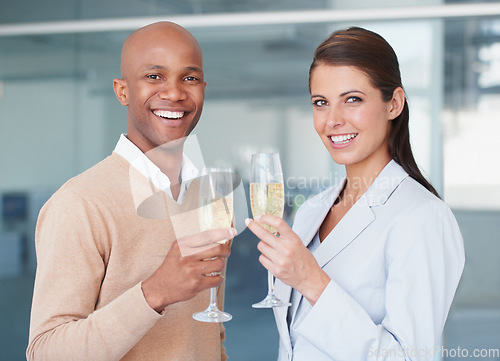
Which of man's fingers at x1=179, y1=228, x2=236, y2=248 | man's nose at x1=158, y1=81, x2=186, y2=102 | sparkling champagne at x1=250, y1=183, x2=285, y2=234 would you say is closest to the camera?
man's fingers at x1=179, y1=228, x2=236, y2=248

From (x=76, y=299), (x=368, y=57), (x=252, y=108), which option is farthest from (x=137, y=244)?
(x=252, y=108)

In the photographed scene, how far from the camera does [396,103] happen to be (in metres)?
2.06

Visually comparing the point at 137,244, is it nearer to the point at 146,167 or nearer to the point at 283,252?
the point at 146,167

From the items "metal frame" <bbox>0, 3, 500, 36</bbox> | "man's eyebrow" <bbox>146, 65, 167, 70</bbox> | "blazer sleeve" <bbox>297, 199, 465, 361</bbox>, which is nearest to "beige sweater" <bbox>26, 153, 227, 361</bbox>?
"man's eyebrow" <bbox>146, 65, 167, 70</bbox>

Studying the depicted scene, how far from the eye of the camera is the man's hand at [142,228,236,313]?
153 cm

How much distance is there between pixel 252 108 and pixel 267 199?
9.14ft

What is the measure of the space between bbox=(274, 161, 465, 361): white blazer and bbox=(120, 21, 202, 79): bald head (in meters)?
0.87

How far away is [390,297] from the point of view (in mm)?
1705

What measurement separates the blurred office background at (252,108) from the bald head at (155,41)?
237 cm

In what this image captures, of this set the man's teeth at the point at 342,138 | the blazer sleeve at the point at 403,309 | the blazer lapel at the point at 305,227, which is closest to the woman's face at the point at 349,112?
the man's teeth at the point at 342,138

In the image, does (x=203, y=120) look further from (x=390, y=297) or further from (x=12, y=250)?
(x=390, y=297)

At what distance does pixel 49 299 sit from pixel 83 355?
0.66 ft

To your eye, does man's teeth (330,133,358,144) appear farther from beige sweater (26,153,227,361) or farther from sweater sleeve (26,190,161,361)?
sweater sleeve (26,190,161,361)

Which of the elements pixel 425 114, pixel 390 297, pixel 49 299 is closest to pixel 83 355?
pixel 49 299
